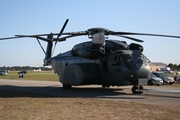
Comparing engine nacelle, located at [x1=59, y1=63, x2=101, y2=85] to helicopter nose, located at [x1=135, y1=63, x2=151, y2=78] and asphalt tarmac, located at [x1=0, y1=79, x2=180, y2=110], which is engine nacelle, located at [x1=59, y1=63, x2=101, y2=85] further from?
helicopter nose, located at [x1=135, y1=63, x2=151, y2=78]

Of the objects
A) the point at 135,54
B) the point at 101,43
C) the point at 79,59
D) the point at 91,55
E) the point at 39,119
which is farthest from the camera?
the point at 79,59

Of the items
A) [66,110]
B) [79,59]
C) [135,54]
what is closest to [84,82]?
[79,59]

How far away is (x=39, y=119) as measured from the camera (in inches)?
314

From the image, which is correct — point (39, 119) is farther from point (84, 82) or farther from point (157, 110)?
point (84, 82)

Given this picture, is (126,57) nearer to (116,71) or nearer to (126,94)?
(116,71)

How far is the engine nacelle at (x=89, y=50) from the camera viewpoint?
16.8 metres

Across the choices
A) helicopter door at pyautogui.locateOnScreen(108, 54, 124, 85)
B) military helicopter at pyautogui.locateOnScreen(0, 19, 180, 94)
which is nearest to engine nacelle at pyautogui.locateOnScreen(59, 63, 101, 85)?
military helicopter at pyautogui.locateOnScreen(0, 19, 180, 94)

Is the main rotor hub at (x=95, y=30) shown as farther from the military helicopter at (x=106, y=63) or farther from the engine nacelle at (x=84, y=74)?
the engine nacelle at (x=84, y=74)

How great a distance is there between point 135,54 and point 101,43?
2687 mm

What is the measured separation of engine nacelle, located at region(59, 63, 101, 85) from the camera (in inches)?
708

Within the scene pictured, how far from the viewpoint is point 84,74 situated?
17.9 m

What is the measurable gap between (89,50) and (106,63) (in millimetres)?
1588

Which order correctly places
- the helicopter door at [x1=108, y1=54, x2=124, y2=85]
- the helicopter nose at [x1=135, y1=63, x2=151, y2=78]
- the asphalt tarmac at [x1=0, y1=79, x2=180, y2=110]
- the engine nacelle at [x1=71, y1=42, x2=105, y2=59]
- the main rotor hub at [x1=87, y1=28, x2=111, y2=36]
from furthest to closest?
the engine nacelle at [x1=71, y1=42, x2=105, y2=59] < the helicopter door at [x1=108, y1=54, x2=124, y2=85] < the helicopter nose at [x1=135, y1=63, x2=151, y2=78] < the main rotor hub at [x1=87, y1=28, x2=111, y2=36] < the asphalt tarmac at [x1=0, y1=79, x2=180, y2=110]

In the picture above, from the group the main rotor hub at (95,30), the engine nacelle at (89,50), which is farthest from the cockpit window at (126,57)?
the main rotor hub at (95,30)
